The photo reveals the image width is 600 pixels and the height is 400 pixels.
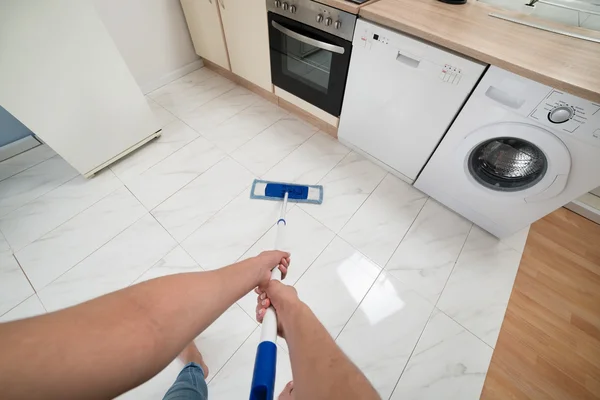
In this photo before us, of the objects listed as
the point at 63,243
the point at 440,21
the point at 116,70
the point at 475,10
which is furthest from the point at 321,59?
the point at 63,243

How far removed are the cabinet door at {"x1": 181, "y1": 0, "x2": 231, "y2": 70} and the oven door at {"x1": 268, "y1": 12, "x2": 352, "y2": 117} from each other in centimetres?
48

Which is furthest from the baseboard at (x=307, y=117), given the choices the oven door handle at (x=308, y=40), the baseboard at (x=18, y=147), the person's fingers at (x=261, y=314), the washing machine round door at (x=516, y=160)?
the baseboard at (x=18, y=147)

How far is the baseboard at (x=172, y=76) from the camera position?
1867 mm

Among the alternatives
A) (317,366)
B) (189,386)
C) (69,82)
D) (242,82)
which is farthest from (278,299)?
(242,82)

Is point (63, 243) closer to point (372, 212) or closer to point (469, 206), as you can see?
point (372, 212)

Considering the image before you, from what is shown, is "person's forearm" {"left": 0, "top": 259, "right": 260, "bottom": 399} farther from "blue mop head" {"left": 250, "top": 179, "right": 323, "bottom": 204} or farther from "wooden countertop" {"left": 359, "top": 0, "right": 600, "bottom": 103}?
"wooden countertop" {"left": 359, "top": 0, "right": 600, "bottom": 103}

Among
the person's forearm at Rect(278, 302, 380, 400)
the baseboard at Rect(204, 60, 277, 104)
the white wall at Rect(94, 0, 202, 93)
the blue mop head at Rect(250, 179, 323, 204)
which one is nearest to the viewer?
the person's forearm at Rect(278, 302, 380, 400)

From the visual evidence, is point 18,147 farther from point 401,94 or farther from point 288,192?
point 401,94

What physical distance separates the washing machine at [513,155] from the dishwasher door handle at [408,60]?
0.24m

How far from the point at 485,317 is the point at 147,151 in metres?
1.93

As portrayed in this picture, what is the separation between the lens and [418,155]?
1245 mm

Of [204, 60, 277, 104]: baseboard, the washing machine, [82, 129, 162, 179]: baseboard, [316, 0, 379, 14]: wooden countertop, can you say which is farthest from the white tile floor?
[316, 0, 379, 14]: wooden countertop

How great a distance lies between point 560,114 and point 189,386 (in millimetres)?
1363

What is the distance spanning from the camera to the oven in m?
1.12
